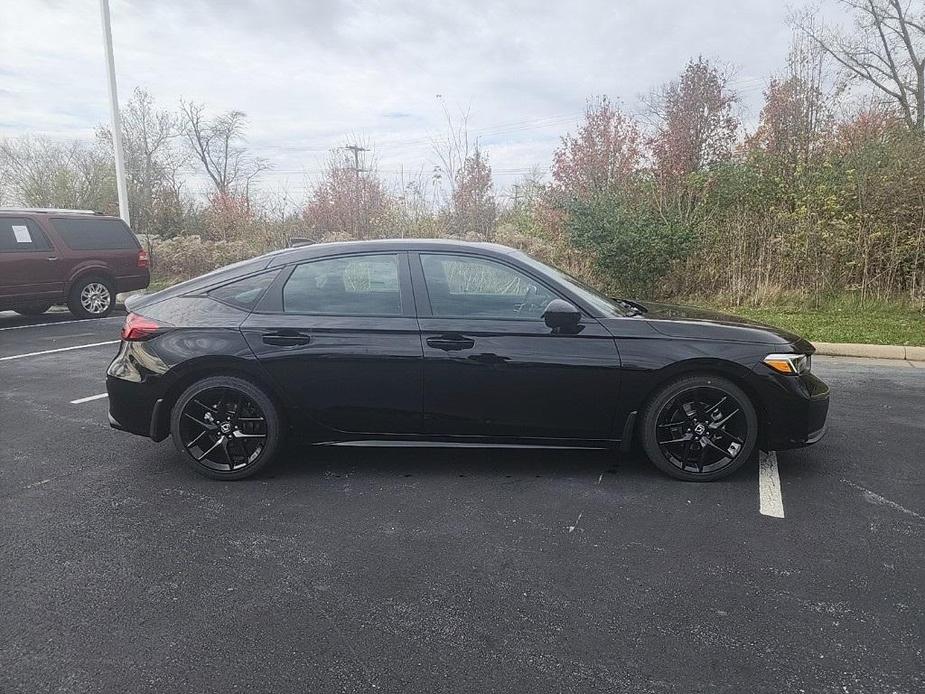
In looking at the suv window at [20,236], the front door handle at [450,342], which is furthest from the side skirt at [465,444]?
the suv window at [20,236]

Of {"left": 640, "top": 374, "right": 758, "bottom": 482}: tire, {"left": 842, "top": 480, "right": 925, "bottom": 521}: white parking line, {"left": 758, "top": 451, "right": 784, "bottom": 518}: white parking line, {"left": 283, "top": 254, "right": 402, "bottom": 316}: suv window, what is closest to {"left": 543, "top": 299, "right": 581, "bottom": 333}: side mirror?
{"left": 640, "top": 374, "right": 758, "bottom": 482}: tire

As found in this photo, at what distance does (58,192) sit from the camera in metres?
21.7

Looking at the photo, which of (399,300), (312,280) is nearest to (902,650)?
(399,300)

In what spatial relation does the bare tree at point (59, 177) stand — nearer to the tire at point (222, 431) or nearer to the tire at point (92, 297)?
the tire at point (92, 297)

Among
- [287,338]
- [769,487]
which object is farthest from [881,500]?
[287,338]

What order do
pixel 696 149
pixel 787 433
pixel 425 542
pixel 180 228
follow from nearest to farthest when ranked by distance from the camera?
pixel 425 542
pixel 787 433
pixel 696 149
pixel 180 228

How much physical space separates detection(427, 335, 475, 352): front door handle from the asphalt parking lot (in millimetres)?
825

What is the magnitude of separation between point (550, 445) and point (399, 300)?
128cm

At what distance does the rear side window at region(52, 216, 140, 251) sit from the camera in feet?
34.4

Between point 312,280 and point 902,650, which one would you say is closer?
point 902,650

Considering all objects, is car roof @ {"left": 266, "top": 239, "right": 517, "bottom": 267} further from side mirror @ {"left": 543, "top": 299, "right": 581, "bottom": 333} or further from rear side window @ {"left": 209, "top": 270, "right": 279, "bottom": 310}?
side mirror @ {"left": 543, "top": 299, "right": 581, "bottom": 333}

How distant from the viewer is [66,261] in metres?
10.4

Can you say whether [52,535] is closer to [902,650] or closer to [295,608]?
[295,608]

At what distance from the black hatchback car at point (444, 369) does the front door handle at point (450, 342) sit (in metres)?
0.01
